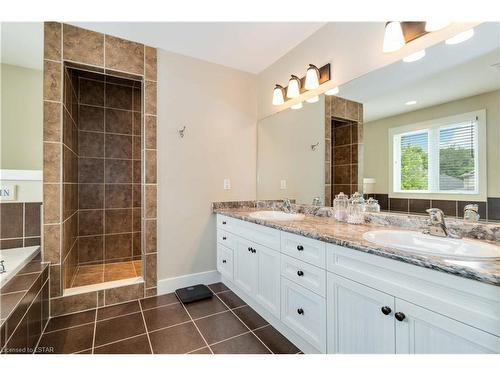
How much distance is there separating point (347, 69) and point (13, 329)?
260 cm

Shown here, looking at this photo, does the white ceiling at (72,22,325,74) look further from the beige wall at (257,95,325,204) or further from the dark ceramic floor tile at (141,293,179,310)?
the dark ceramic floor tile at (141,293,179,310)

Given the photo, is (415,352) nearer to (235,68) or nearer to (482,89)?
(482,89)

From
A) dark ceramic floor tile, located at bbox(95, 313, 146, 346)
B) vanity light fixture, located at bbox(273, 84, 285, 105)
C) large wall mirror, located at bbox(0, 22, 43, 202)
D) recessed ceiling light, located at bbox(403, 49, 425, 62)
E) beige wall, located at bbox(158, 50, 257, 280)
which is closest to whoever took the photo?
recessed ceiling light, located at bbox(403, 49, 425, 62)

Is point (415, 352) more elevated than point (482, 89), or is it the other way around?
point (482, 89)

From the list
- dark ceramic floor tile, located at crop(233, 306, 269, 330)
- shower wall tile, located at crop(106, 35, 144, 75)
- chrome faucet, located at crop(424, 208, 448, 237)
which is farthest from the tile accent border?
chrome faucet, located at crop(424, 208, 448, 237)

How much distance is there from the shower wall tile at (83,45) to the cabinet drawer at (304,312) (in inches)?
93.4

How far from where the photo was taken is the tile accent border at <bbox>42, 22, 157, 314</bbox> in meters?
1.85

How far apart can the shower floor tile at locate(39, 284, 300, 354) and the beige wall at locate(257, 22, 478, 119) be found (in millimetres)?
1986

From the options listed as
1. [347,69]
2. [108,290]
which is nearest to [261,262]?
[108,290]

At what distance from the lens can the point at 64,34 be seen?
1912 mm

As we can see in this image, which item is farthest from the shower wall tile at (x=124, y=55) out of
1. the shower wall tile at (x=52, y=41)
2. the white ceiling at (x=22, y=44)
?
the white ceiling at (x=22, y=44)

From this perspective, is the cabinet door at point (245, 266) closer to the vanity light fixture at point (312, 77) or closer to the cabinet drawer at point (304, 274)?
the cabinet drawer at point (304, 274)

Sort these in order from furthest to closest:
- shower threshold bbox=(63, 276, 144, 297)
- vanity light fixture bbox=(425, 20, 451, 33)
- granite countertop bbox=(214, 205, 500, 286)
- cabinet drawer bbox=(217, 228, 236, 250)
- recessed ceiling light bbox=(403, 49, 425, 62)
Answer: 1. cabinet drawer bbox=(217, 228, 236, 250)
2. shower threshold bbox=(63, 276, 144, 297)
3. recessed ceiling light bbox=(403, 49, 425, 62)
4. vanity light fixture bbox=(425, 20, 451, 33)
5. granite countertop bbox=(214, 205, 500, 286)
